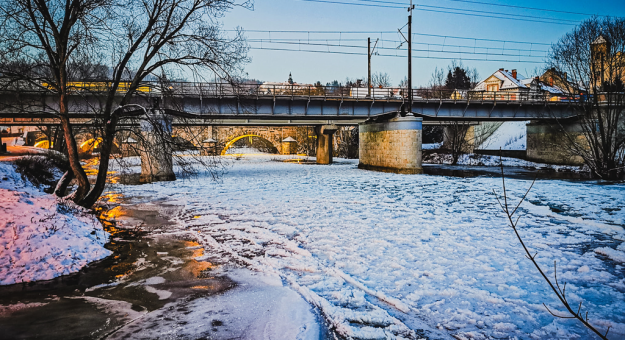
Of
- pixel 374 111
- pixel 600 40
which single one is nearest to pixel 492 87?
pixel 600 40

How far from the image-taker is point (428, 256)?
7848 mm

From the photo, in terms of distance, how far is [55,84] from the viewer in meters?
9.76

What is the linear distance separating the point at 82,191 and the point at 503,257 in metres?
10.9

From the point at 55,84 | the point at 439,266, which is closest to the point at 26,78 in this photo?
the point at 55,84

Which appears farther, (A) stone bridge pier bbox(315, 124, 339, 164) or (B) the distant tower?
(A) stone bridge pier bbox(315, 124, 339, 164)

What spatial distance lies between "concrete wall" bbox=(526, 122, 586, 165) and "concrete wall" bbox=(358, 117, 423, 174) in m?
16.2

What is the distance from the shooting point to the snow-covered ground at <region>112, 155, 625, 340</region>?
523 cm

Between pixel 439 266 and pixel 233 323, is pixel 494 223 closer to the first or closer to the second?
pixel 439 266

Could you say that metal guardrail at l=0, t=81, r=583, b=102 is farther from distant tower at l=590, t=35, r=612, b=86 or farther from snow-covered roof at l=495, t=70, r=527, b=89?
snow-covered roof at l=495, t=70, r=527, b=89

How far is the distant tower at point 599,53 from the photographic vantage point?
23609mm

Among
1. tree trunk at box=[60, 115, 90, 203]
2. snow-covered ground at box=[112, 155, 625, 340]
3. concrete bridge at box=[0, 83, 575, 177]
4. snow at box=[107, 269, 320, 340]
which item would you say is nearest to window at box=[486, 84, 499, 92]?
concrete bridge at box=[0, 83, 575, 177]

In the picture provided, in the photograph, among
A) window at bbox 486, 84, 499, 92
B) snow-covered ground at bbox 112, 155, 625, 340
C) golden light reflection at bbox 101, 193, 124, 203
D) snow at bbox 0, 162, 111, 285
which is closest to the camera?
snow-covered ground at bbox 112, 155, 625, 340

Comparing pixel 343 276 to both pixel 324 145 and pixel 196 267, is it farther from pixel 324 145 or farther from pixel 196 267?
pixel 324 145

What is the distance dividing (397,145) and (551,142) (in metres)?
20.1
